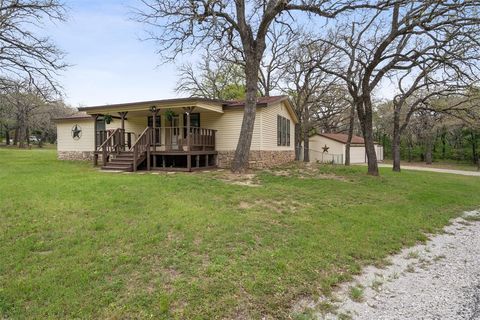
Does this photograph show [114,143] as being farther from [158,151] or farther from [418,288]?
[418,288]

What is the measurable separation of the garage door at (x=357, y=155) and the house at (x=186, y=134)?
1558 centimetres

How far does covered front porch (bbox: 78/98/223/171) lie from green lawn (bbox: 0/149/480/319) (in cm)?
368

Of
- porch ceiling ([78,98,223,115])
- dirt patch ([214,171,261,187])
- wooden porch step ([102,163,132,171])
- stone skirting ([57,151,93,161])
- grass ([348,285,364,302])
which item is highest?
porch ceiling ([78,98,223,115])

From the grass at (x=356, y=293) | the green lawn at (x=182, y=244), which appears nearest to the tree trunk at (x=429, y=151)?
the green lawn at (x=182, y=244)

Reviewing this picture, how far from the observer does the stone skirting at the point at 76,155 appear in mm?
17341

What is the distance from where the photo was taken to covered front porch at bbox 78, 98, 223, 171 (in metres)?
12.2

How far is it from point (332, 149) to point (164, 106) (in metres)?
21.7

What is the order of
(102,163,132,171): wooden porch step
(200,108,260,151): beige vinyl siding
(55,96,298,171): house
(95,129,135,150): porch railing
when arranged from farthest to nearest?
1. (95,129,135,150): porch railing
2. (200,108,260,151): beige vinyl siding
3. (55,96,298,171): house
4. (102,163,132,171): wooden porch step

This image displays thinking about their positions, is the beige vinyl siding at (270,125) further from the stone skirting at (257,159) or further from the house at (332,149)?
the house at (332,149)

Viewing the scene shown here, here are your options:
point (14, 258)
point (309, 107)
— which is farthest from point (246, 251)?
point (309, 107)

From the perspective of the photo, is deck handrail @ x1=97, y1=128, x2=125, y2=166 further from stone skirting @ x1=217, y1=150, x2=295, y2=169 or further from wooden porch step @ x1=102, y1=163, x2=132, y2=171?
stone skirting @ x1=217, y1=150, x2=295, y2=169

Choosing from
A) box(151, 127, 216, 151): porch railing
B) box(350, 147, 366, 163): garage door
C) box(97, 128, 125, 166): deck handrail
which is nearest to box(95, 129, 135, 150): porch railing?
box(97, 128, 125, 166): deck handrail

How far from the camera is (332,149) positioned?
29.8 m

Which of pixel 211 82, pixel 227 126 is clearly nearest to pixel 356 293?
pixel 227 126
